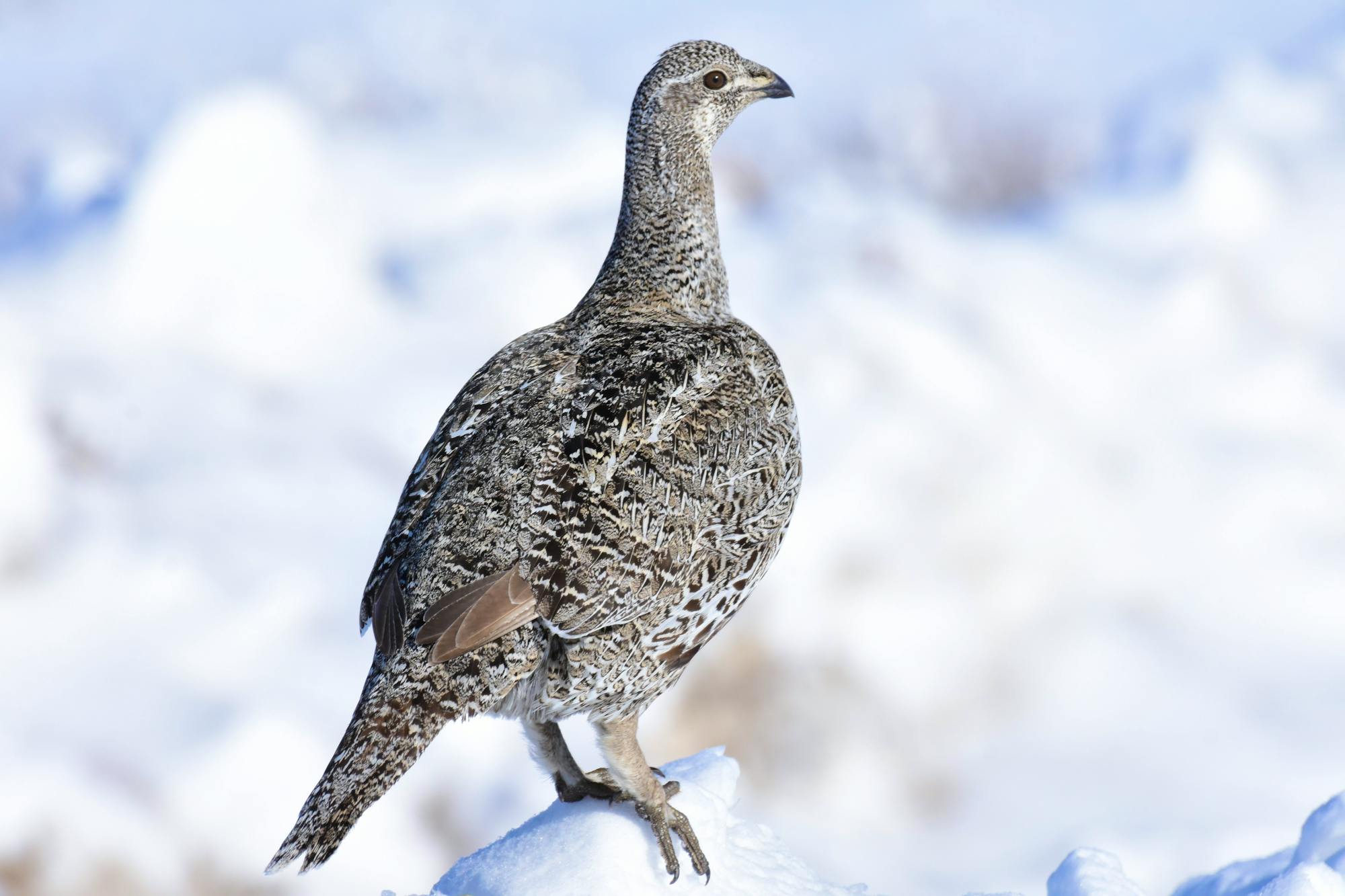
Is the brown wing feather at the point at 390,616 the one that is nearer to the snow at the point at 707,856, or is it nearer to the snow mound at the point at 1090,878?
the snow at the point at 707,856

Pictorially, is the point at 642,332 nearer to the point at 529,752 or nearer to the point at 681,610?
the point at 681,610

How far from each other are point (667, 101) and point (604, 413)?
233 centimetres

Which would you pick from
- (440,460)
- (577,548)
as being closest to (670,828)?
(577,548)

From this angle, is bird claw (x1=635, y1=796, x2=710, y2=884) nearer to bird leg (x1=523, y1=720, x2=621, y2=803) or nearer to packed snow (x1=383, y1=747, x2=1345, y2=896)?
packed snow (x1=383, y1=747, x2=1345, y2=896)

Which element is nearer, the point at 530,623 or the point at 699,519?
the point at 530,623

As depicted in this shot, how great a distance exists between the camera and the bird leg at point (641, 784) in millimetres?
5477

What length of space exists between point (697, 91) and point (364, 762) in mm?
4148

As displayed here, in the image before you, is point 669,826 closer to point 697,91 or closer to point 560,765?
point 560,765

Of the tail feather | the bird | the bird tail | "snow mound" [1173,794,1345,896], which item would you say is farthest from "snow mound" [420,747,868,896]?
"snow mound" [1173,794,1345,896]

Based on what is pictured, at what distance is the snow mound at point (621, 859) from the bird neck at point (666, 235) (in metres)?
2.52

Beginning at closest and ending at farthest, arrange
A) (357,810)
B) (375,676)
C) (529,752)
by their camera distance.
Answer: (357,810) → (375,676) → (529,752)

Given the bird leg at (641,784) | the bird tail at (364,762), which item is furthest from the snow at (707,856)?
the bird tail at (364,762)

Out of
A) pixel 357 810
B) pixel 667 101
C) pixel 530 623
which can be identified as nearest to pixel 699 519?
pixel 530 623

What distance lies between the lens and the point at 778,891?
559 centimetres
